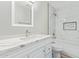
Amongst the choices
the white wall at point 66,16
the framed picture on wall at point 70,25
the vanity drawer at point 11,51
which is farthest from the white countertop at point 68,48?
the vanity drawer at point 11,51

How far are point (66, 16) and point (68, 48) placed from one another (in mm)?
700

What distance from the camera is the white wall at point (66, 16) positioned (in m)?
2.35

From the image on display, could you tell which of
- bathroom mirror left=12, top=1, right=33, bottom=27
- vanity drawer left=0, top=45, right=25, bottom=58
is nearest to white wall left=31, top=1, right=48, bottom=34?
bathroom mirror left=12, top=1, right=33, bottom=27

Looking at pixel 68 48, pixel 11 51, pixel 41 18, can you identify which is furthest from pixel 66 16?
pixel 11 51

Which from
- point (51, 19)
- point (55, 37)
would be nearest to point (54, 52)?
point (55, 37)

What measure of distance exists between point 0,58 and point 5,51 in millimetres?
68

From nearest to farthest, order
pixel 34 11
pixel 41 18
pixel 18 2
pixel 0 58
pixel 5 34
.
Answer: pixel 0 58, pixel 5 34, pixel 18 2, pixel 34 11, pixel 41 18

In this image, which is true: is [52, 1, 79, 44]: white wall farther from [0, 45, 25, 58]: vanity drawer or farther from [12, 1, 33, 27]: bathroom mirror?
[0, 45, 25, 58]: vanity drawer

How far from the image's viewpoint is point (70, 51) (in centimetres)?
239

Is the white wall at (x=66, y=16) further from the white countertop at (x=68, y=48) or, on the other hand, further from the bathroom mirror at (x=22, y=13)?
the bathroom mirror at (x=22, y=13)

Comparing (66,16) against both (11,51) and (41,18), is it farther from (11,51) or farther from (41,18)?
(11,51)

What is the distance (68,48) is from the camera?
7.96ft

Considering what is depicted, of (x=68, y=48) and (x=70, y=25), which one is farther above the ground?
(x=70, y=25)

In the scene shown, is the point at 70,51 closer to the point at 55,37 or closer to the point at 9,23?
the point at 55,37
